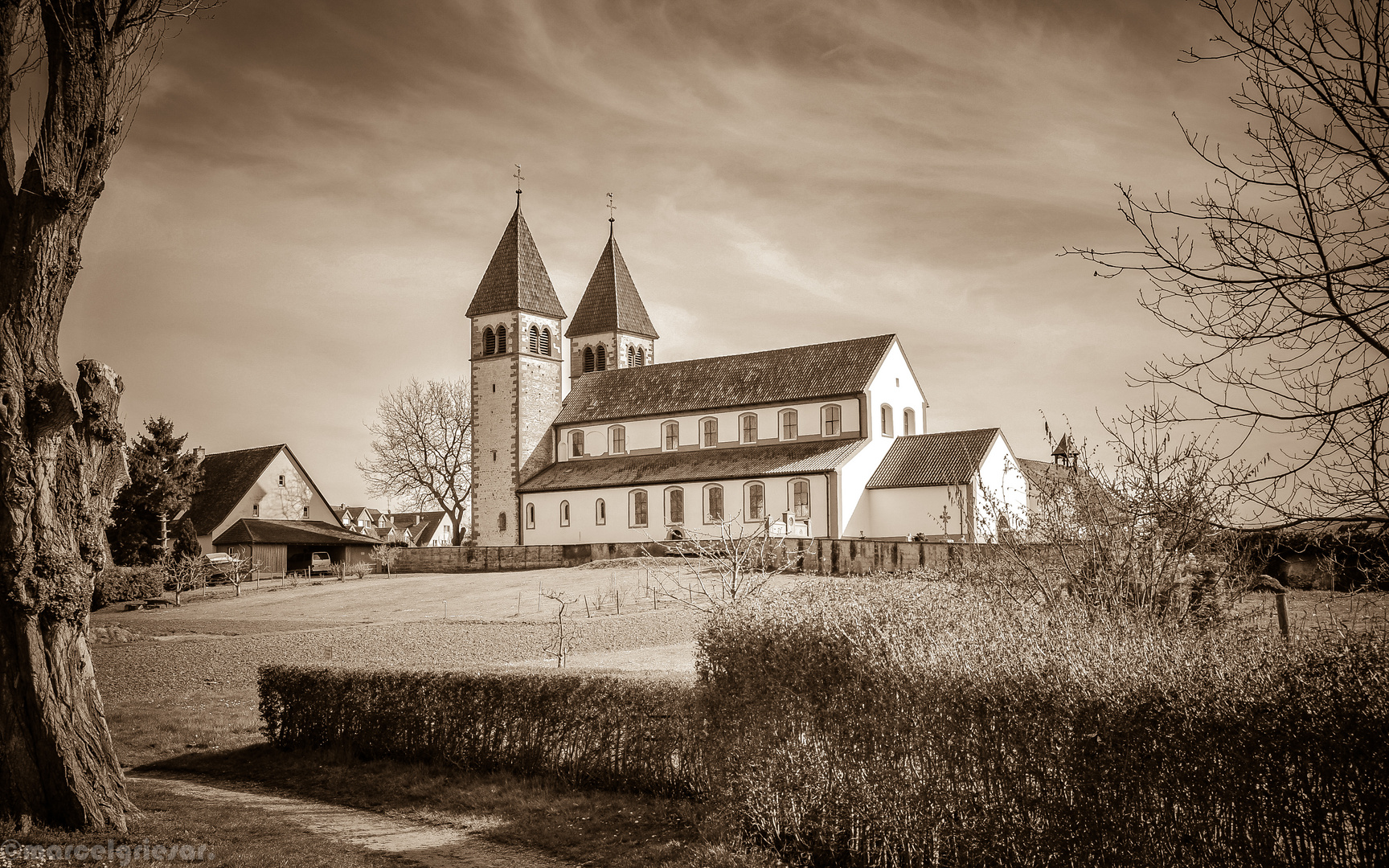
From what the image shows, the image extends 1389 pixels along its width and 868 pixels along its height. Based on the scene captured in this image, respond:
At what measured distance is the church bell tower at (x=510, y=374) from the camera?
180 feet

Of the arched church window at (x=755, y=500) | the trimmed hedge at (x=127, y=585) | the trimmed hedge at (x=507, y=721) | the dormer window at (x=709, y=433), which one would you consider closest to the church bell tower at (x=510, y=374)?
the dormer window at (x=709, y=433)

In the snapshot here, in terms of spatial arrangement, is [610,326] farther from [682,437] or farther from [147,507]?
[147,507]

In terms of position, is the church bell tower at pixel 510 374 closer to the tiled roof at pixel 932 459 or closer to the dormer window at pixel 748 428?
the dormer window at pixel 748 428

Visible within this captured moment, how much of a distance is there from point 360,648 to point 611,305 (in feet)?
142

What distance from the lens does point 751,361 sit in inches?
2020

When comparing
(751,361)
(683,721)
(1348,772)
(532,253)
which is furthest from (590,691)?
(532,253)

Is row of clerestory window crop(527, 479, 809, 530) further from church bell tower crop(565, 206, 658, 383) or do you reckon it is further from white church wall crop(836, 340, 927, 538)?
church bell tower crop(565, 206, 658, 383)

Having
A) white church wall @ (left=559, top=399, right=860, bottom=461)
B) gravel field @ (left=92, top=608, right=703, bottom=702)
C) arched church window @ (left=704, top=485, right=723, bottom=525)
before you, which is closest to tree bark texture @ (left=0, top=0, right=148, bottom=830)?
gravel field @ (left=92, top=608, right=703, bottom=702)

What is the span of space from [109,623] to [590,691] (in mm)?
23729

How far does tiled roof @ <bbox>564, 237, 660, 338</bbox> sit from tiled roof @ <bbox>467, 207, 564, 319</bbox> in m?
4.35

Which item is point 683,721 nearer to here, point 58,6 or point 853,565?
point 58,6

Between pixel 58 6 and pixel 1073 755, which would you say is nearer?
pixel 1073 755

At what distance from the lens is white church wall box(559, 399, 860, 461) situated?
46.3 m

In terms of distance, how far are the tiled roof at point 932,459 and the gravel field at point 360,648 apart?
19.5 m
